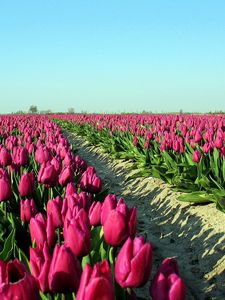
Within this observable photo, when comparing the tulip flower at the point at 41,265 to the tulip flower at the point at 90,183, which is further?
the tulip flower at the point at 90,183

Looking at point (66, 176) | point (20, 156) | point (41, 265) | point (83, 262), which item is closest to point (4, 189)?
point (66, 176)

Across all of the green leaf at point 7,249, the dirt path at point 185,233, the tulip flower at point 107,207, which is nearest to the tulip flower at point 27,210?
the green leaf at point 7,249

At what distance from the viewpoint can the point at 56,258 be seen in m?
1.64

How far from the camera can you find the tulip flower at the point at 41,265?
1.72m

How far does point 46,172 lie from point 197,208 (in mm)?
2585

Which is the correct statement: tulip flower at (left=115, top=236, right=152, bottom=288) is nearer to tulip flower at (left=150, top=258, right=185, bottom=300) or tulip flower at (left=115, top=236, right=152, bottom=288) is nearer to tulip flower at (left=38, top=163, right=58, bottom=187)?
tulip flower at (left=150, top=258, right=185, bottom=300)

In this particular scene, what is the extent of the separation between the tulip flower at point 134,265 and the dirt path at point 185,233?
2033 millimetres

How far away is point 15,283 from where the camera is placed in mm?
1428

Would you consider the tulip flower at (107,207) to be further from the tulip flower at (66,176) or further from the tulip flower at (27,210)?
the tulip flower at (66,176)

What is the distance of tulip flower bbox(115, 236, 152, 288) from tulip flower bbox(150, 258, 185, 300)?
0.09 meters

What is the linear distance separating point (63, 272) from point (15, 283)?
0.24 metres

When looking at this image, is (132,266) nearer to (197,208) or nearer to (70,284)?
(70,284)

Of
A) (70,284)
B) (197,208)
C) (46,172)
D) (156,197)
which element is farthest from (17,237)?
(156,197)

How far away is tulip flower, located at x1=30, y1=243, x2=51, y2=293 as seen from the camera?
1.72 meters
